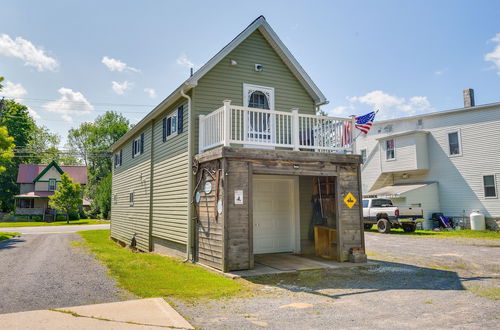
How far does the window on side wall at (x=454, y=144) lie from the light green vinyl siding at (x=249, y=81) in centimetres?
1468

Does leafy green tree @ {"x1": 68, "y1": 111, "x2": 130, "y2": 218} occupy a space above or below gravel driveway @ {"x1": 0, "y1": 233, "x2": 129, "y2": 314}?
above

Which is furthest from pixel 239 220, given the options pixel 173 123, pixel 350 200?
pixel 173 123

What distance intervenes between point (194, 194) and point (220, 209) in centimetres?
177

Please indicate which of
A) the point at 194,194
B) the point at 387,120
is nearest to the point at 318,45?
the point at 194,194

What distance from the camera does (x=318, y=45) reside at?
1360 centimetres

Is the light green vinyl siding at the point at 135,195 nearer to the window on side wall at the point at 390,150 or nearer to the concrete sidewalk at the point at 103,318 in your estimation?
the concrete sidewalk at the point at 103,318

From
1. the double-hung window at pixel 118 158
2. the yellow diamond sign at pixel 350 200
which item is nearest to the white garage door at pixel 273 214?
the yellow diamond sign at pixel 350 200

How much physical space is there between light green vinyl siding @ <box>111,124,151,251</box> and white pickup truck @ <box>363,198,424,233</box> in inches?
519

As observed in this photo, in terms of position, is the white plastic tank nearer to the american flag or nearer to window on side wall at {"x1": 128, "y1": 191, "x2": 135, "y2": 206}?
the american flag

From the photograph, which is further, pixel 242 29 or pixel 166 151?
pixel 166 151

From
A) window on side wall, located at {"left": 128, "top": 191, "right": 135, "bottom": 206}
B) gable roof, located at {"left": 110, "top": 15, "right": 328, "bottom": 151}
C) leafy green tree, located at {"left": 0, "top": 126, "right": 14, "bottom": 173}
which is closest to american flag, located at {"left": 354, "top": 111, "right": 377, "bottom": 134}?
gable roof, located at {"left": 110, "top": 15, "right": 328, "bottom": 151}

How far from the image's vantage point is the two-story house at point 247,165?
8719 millimetres

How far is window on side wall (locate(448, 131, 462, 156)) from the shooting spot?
22734 millimetres

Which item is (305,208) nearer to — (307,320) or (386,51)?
(307,320)
